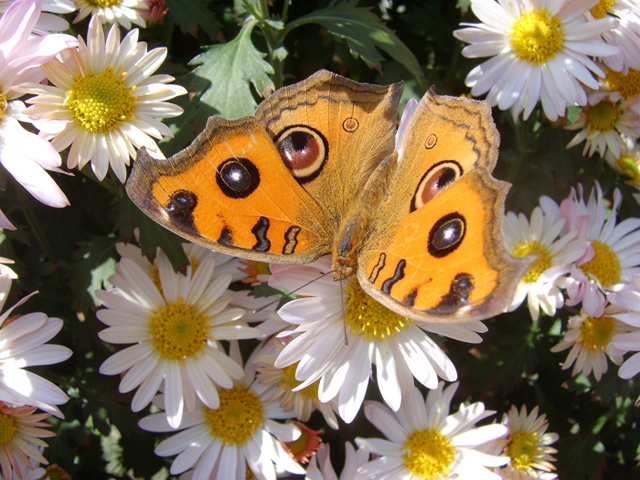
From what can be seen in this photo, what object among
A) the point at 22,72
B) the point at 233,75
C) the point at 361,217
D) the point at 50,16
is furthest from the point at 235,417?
the point at 50,16

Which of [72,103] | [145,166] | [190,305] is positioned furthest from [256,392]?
[72,103]

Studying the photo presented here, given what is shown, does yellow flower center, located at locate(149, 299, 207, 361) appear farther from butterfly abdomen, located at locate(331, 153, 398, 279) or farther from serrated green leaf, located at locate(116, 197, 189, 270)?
butterfly abdomen, located at locate(331, 153, 398, 279)

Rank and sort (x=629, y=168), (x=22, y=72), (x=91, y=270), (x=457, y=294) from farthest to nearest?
(x=629, y=168) < (x=91, y=270) < (x=22, y=72) < (x=457, y=294)

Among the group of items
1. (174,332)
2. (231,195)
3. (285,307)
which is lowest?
(285,307)

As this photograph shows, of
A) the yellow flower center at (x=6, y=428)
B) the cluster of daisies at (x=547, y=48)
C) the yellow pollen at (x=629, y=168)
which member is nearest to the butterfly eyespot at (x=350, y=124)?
the cluster of daisies at (x=547, y=48)

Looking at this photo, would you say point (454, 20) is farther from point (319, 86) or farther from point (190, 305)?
point (190, 305)

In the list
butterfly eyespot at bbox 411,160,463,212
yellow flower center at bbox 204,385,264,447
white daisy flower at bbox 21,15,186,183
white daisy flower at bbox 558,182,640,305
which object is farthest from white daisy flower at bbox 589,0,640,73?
yellow flower center at bbox 204,385,264,447

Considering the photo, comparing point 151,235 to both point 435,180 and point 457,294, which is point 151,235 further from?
point 457,294

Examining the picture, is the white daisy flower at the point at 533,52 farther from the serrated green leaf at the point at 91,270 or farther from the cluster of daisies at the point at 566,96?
the serrated green leaf at the point at 91,270
